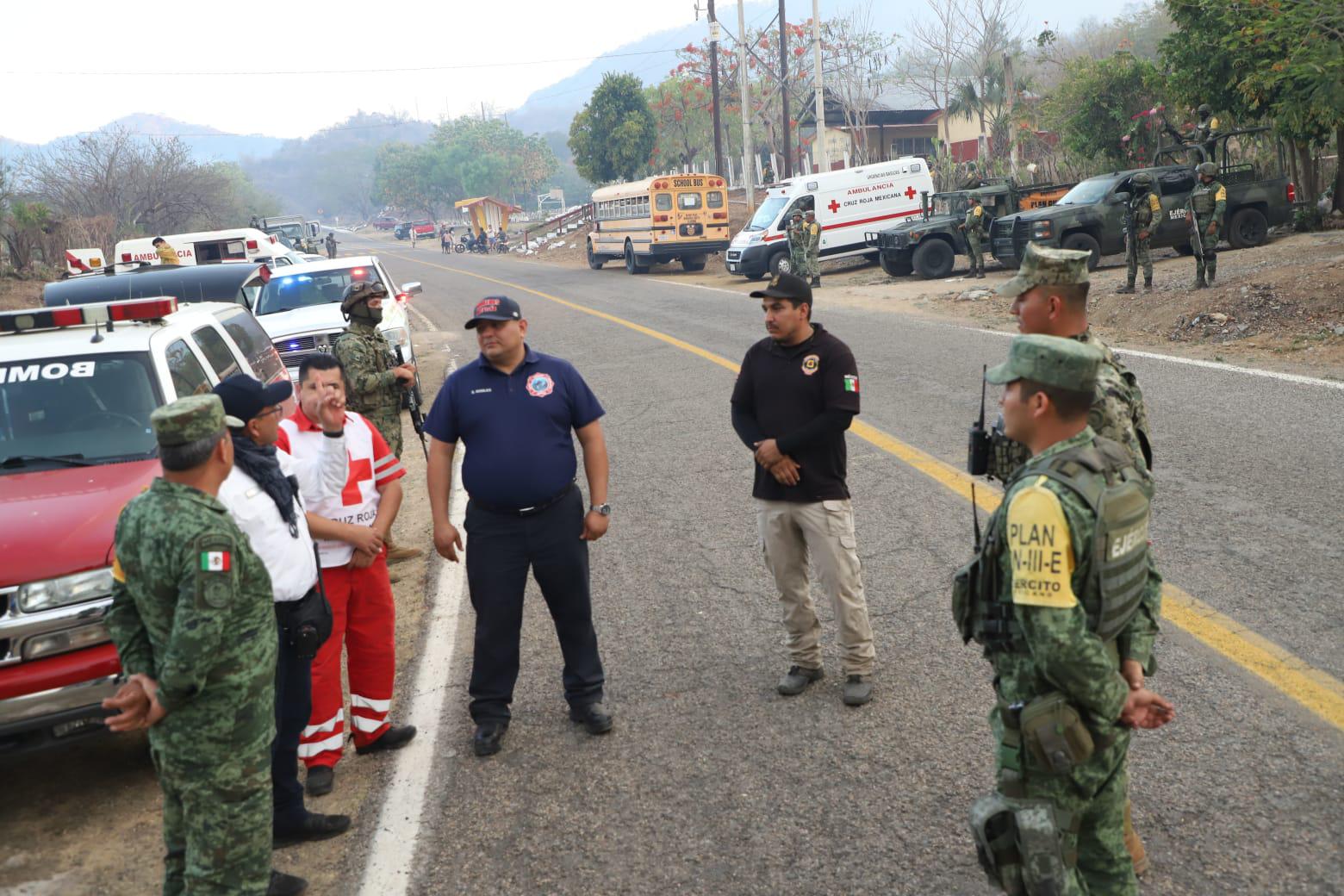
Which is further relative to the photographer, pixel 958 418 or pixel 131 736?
pixel 958 418

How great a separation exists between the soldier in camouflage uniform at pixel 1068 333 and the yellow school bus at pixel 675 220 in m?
29.7

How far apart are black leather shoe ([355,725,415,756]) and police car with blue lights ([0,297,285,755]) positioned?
1042 mm

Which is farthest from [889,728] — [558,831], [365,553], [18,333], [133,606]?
[18,333]

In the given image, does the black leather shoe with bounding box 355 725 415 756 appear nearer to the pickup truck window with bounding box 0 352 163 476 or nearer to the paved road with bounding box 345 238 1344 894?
the paved road with bounding box 345 238 1344 894

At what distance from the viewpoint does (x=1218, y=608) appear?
5.40m

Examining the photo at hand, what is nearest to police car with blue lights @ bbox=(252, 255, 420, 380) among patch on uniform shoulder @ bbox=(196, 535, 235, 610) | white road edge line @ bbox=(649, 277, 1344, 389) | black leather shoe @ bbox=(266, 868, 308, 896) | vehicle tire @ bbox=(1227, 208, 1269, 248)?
white road edge line @ bbox=(649, 277, 1344, 389)

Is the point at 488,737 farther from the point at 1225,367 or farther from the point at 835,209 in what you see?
the point at 835,209

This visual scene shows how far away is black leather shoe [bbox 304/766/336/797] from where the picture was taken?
4.56m

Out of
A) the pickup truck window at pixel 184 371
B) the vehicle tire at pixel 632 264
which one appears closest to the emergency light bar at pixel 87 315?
the pickup truck window at pixel 184 371

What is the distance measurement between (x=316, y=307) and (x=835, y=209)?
55.0 ft

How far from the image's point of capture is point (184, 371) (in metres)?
6.17

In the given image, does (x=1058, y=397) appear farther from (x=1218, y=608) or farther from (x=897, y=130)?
(x=897, y=130)

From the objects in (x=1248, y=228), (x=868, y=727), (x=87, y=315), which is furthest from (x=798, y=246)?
(x=868, y=727)

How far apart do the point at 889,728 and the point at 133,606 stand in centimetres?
283
